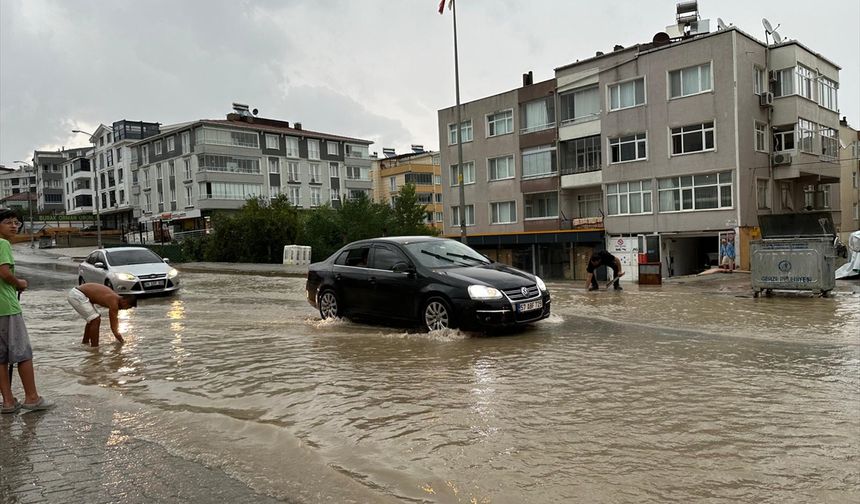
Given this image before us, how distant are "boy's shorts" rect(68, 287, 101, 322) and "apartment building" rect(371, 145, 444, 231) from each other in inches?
2764

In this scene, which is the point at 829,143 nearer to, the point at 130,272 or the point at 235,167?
the point at 130,272

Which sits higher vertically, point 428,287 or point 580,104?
point 580,104

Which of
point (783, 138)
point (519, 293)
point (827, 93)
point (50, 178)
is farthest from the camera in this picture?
point (50, 178)

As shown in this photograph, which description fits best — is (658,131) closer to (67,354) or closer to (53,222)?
(67,354)

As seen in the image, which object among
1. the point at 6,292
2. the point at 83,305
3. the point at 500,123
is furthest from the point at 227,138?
the point at 6,292

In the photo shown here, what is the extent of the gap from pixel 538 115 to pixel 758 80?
13038 millimetres

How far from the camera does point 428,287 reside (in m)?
9.68

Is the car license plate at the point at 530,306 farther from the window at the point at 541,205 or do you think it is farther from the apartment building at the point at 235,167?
the apartment building at the point at 235,167

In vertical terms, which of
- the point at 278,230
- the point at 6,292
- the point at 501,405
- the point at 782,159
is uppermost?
the point at 782,159

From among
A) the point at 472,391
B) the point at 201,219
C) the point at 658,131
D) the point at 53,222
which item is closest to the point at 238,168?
the point at 201,219

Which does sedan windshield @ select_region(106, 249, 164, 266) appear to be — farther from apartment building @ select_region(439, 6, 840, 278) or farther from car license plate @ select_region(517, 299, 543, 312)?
apartment building @ select_region(439, 6, 840, 278)

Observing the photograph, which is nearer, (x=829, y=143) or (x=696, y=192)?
(x=696, y=192)

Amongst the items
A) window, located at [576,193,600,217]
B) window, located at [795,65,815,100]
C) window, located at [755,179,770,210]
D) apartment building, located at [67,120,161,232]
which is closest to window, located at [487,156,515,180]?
window, located at [576,193,600,217]

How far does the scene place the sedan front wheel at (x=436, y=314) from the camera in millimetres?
9508
